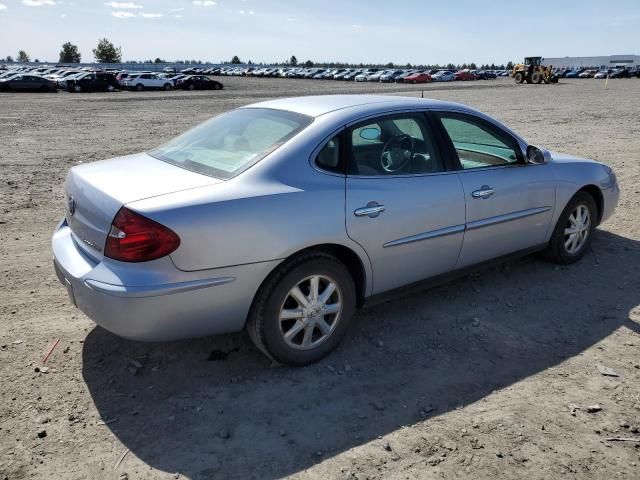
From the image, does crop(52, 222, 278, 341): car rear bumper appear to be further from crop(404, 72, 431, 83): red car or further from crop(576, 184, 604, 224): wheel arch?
crop(404, 72, 431, 83): red car

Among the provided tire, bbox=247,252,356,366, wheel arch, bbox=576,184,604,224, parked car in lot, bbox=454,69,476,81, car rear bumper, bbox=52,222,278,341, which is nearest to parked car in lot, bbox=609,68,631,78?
parked car in lot, bbox=454,69,476,81

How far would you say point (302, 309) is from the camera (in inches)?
132

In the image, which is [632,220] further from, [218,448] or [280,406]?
[218,448]

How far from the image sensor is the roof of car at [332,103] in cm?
374

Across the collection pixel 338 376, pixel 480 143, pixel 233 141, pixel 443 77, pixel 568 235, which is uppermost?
pixel 233 141

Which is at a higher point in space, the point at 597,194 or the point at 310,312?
the point at 597,194

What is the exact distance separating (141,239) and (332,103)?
Answer: 69.6 inches

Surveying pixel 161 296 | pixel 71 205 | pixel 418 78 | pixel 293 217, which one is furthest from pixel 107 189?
pixel 418 78

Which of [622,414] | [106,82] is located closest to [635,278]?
[622,414]

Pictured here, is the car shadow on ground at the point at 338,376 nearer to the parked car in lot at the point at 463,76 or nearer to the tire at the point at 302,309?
the tire at the point at 302,309

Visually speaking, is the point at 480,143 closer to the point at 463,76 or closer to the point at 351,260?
the point at 351,260

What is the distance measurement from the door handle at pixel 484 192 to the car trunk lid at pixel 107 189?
200 cm

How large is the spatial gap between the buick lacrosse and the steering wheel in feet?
0.03

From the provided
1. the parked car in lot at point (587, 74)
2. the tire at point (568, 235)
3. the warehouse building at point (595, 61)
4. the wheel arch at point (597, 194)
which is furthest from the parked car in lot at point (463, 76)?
the tire at point (568, 235)
